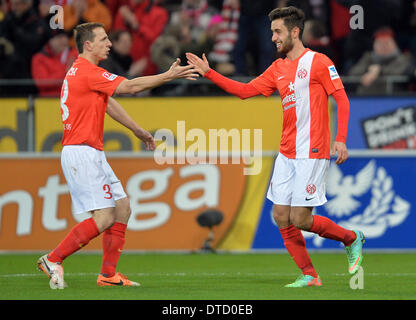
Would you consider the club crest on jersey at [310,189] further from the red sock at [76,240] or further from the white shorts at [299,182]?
the red sock at [76,240]

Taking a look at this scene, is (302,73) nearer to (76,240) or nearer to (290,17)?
(290,17)

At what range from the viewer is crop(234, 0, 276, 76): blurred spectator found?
14852 millimetres

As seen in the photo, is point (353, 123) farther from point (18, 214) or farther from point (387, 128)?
point (18, 214)

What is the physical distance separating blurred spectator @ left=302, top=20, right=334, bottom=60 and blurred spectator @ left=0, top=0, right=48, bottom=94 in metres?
4.09

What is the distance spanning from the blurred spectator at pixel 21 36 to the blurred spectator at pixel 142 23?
51.4 inches

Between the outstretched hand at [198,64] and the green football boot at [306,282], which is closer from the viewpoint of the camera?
the green football boot at [306,282]

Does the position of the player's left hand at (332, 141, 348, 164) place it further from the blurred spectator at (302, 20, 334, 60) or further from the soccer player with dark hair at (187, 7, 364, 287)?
the blurred spectator at (302, 20, 334, 60)

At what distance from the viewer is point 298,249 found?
8.45 m

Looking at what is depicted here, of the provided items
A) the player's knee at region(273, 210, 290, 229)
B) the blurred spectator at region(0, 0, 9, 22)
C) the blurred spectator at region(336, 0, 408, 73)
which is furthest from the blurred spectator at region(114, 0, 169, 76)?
the player's knee at region(273, 210, 290, 229)

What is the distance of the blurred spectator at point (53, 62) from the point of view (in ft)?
47.5

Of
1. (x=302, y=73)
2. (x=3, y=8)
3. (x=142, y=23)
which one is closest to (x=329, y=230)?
(x=302, y=73)

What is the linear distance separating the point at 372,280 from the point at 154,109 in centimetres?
585

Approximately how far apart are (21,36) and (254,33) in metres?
3.64

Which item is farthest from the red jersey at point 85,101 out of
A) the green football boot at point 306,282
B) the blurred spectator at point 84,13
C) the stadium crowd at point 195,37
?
the blurred spectator at point 84,13
